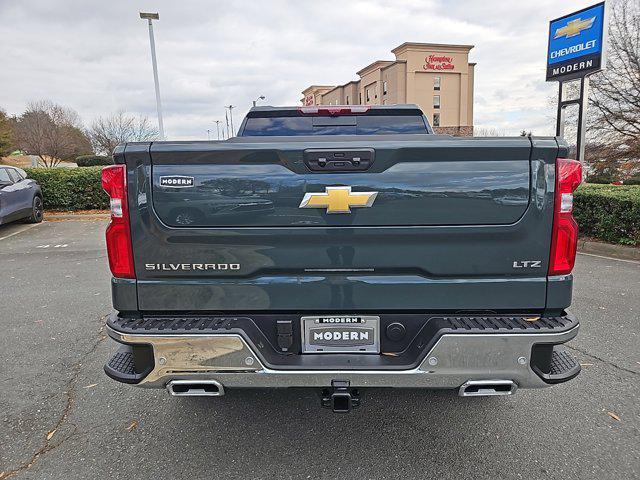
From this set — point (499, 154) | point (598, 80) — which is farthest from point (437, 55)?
point (499, 154)

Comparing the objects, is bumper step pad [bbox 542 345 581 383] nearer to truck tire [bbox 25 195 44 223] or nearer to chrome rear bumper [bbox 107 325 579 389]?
chrome rear bumper [bbox 107 325 579 389]

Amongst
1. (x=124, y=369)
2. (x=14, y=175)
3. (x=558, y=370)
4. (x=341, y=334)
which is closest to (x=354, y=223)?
(x=341, y=334)

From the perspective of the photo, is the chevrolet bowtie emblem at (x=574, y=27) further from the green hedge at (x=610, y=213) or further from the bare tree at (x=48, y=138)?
the bare tree at (x=48, y=138)

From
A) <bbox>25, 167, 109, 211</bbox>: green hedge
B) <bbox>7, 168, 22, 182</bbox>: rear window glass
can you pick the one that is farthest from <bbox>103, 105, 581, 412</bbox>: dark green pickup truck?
<bbox>25, 167, 109, 211</bbox>: green hedge

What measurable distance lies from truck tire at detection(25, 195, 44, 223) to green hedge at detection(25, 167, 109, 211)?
139 cm

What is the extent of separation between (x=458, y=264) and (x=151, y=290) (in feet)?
5.20

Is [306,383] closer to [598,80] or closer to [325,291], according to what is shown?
[325,291]

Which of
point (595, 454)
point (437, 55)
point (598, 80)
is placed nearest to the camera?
point (595, 454)

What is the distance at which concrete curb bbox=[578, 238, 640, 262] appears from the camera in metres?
8.04

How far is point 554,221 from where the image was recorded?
2.28 m

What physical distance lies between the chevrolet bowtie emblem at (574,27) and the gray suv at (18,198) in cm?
1482

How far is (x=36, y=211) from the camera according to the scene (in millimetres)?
13156

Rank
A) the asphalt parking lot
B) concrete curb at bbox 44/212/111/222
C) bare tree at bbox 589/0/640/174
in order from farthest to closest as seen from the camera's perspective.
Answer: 1. bare tree at bbox 589/0/640/174
2. concrete curb at bbox 44/212/111/222
3. the asphalt parking lot

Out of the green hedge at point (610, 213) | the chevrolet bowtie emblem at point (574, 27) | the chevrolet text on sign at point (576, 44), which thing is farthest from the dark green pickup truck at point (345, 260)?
the chevrolet bowtie emblem at point (574, 27)
